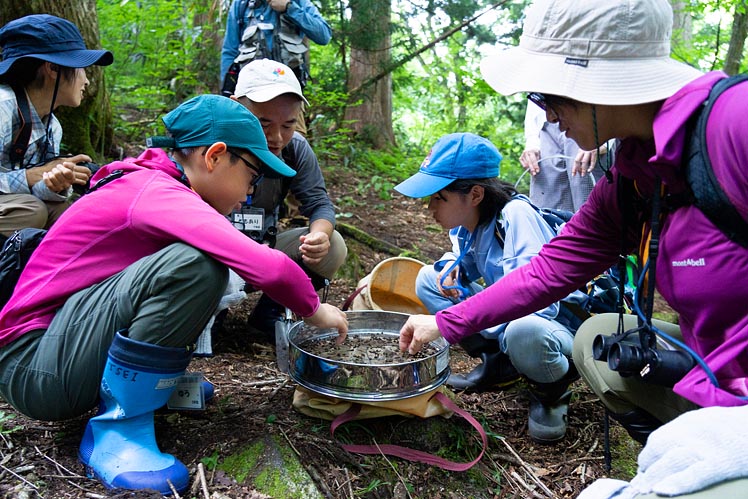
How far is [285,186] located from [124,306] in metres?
1.77

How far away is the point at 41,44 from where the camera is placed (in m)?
3.10

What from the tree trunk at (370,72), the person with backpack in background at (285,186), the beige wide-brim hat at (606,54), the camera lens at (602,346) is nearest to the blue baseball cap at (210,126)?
the person with backpack in background at (285,186)

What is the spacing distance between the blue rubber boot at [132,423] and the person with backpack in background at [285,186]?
1.21 metres

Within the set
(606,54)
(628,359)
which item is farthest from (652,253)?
(606,54)

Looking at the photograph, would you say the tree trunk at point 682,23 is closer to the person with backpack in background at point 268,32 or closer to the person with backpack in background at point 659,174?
the person with backpack in background at point 268,32

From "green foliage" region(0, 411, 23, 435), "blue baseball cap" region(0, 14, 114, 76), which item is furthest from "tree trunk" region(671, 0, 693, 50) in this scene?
"green foliage" region(0, 411, 23, 435)

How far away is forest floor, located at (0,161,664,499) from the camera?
2074mm

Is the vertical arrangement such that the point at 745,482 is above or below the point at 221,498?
above

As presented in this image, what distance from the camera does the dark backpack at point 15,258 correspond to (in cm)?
222

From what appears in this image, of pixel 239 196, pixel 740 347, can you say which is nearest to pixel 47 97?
pixel 239 196

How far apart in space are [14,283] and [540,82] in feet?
6.43

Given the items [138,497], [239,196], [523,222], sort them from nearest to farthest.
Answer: [138,497]
[239,196]
[523,222]

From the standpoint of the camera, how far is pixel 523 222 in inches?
110

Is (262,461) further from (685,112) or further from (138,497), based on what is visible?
(685,112)
